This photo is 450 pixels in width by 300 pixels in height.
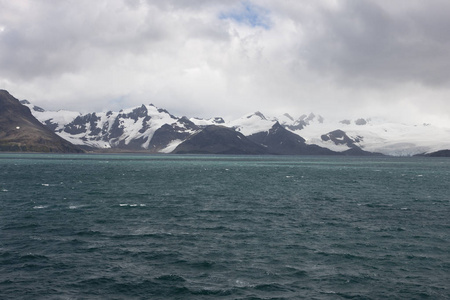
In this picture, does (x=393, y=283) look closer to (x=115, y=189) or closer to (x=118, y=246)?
(x=118, y=246)

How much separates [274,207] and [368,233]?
21.9 m

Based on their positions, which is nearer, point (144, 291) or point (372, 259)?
point (144, 291)

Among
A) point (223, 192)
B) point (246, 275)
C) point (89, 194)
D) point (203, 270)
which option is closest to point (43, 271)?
point (203, 270)

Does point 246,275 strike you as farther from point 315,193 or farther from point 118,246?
point 315,193

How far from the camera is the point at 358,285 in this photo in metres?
31.6

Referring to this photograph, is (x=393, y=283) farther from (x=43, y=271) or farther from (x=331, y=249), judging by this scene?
(x=43, y=271)

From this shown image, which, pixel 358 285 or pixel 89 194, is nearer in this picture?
pixel 358 285

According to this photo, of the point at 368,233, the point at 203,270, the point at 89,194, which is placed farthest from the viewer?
the point at 89,194

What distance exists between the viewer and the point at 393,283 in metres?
32.2

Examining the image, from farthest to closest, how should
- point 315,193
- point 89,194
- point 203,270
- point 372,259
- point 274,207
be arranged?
point 315,193 < point 89,194 < point 274,207 < point 372,259 < point 203,270

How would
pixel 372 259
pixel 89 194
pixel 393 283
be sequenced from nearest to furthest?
pixel 393 283
pixel 372 259
pixel 89 194

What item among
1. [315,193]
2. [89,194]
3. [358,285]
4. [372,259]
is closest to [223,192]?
[315,193]

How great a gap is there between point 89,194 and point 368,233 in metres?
57.5

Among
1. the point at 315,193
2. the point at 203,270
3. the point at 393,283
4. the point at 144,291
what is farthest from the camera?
the point at 315,193
